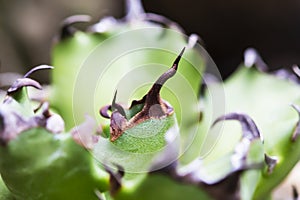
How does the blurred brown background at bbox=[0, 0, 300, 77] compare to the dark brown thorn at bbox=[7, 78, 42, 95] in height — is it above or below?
below

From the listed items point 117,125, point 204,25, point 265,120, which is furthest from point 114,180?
point 204,25

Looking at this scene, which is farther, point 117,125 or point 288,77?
point 288,77

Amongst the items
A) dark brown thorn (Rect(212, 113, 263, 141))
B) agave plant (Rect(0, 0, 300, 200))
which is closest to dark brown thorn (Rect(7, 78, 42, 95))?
agave plant (Rect(0, 0, 300, 200))

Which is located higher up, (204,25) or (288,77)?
(288,77)

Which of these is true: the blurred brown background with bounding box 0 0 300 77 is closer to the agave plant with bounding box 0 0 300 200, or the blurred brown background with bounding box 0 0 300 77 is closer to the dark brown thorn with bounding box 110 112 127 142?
the agave plant with bounding box 0 0 300 200

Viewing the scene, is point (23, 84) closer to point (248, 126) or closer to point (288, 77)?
point (248, 126)

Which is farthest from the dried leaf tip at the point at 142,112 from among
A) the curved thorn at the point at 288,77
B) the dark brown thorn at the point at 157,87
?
the curved thorn at the point at 288,77
